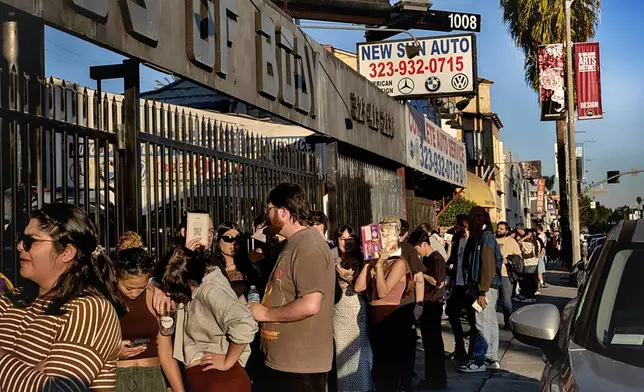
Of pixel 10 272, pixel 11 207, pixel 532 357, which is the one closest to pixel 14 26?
pixel 11 207

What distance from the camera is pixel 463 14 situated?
57.5 ft

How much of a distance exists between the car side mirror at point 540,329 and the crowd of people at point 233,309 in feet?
4.12

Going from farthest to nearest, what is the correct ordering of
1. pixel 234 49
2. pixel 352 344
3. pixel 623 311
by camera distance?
pixel 234 49 < pixel 352 344 < pixel 623 311

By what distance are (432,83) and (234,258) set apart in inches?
430

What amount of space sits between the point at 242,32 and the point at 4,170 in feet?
12.7

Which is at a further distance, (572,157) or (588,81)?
(572,157)

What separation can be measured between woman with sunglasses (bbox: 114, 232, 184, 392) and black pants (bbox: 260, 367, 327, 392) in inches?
22.0

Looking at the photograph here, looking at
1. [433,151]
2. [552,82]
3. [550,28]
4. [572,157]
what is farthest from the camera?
[550,28]

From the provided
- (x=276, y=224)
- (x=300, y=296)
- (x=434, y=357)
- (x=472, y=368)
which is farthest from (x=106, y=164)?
(x=472, y=368)

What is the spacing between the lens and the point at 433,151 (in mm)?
19625

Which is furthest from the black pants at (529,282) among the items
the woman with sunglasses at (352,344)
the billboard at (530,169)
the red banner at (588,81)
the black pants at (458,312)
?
the billboard at (530,169)

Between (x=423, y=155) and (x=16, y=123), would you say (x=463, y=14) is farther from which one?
(x=16, y=123)

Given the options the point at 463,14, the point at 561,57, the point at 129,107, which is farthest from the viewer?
the point at 561,57

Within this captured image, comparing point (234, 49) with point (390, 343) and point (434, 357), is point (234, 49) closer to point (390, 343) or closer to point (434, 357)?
→ point (390, 343)
